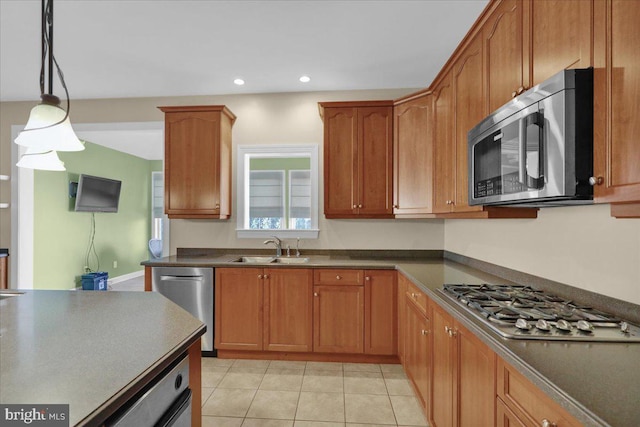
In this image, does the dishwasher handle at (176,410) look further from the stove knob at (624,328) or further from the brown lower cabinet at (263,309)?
the brown lower cabinet at (263,309)

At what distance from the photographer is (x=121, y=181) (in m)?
6.50

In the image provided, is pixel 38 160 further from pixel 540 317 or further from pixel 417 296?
pixel 540 317

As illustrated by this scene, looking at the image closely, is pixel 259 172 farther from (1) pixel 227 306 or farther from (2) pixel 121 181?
(1) pixel 227 306

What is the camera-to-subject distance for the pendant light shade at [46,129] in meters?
1.33

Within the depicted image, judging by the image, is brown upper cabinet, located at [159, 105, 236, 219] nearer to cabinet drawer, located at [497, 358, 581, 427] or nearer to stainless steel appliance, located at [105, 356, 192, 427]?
Result: stainless steel appliance, located at [105, 356, 192, 427]

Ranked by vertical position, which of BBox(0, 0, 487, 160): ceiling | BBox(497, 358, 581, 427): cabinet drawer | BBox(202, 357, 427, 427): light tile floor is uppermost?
BBox(0, 0, 487, 160): ceiling

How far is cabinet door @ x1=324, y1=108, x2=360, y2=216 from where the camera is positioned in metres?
3.13


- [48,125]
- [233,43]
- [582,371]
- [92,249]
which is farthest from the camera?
[92,249]

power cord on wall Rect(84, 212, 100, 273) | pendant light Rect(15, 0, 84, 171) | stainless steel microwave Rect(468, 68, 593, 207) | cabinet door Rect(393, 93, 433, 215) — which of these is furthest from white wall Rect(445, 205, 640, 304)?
power cord on wall Rect(84, 212, 100, 273)

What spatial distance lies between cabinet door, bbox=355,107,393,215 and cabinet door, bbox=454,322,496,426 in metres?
1.76

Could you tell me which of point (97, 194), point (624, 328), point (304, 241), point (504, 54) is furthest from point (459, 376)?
point (97, 194)

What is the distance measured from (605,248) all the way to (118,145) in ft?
23.5

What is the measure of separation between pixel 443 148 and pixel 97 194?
5961 millimetres

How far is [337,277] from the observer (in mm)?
2850
